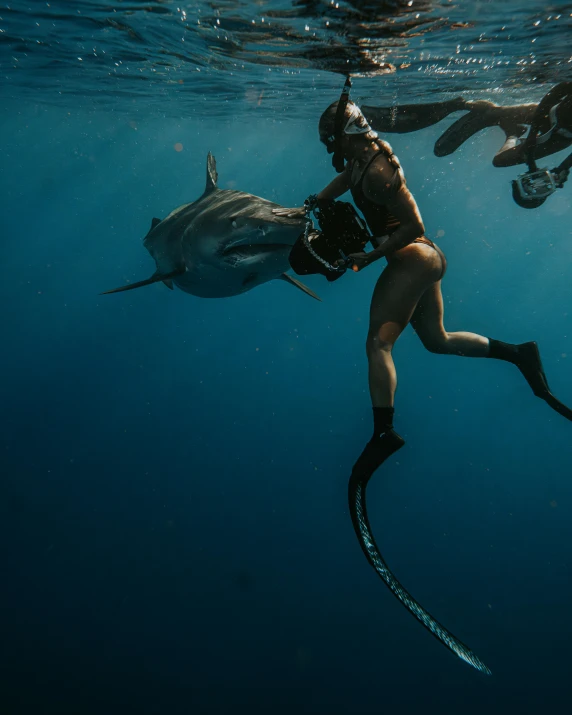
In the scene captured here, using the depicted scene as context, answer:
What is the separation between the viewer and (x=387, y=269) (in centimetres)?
421

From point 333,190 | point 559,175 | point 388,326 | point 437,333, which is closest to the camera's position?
point 388,326

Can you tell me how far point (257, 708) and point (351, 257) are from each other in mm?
11746

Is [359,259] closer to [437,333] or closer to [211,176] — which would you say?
[437,333]

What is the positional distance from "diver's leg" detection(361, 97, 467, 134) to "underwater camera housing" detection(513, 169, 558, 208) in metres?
3.40

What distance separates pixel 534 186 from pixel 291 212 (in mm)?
3261

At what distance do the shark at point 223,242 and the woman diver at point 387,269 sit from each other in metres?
0.65

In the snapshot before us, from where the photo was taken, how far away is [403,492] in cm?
2419

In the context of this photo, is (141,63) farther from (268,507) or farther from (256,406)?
(256,406)

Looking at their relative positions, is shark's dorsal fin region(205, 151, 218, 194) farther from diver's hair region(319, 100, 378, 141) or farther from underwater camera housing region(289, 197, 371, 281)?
underwater camera housing region(289, 197, 371, 281)

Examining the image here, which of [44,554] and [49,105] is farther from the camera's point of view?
[49,105]

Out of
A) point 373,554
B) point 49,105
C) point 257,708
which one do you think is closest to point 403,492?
point 257,708

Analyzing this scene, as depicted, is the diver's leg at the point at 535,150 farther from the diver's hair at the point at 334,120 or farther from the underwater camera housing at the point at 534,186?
the diver's hair at the point at 334,120

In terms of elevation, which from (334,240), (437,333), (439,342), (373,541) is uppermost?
(334,240)

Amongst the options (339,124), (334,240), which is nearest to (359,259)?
(334,240)
